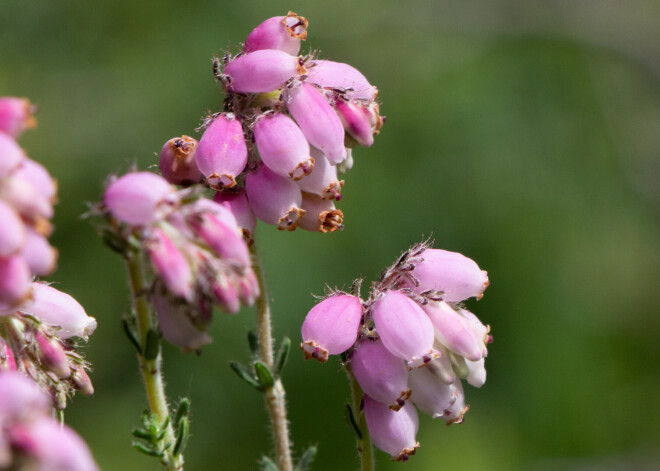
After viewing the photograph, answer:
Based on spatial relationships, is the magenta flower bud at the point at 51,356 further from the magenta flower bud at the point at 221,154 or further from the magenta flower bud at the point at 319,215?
the magenta flower bud at the point at 319,215

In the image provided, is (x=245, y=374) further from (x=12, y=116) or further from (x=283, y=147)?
(x=12, y=116)

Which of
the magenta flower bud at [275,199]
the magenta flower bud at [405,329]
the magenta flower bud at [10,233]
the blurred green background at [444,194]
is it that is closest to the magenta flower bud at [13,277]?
the magenta flower bud at [10,233]

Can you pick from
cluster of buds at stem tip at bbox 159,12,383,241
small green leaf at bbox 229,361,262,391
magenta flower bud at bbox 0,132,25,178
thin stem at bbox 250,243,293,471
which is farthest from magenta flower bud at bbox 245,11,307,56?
magenta flower bud at bbox 0,132,25,178

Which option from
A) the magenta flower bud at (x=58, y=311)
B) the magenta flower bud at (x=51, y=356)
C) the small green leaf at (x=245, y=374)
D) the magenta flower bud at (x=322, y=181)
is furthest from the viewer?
the small green leaf at (x=245, y=374)

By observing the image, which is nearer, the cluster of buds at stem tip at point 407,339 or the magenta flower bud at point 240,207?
the cluster of buds at stem tip at point 407,339

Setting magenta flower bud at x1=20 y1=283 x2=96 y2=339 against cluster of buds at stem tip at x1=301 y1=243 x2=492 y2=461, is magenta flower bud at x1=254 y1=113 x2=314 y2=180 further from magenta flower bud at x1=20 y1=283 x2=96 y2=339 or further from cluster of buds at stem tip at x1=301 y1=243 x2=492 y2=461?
magenta flower bud at x1=20 y1=283 x2=96 y2=339

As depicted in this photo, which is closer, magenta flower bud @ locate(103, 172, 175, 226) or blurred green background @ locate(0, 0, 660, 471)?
magenta flower bud @ locate(103, 172, 175, 226)

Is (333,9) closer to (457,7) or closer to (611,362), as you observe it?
(457,7)
